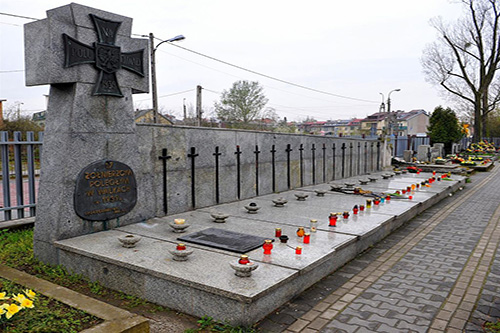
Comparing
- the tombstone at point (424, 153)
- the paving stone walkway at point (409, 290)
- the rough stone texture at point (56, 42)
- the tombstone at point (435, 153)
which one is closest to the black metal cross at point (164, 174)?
the rough stone texture at point (56, 42)

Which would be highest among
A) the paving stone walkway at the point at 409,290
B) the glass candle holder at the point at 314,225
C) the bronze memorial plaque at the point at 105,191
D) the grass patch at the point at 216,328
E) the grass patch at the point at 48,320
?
the bronze memorial plaque at the point at 105,191

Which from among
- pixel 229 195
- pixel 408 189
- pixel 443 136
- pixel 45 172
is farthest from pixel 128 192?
pixel 443 136

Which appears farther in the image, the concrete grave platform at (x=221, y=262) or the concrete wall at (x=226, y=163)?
the concrete wall at (x=226, y=163)

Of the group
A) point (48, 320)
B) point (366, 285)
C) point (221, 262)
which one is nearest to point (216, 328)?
point (221, 262)

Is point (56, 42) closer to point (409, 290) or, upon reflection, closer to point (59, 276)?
point (59, 276)

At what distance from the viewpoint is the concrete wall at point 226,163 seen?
6.59 meters

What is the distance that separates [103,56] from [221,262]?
3432 millimetres

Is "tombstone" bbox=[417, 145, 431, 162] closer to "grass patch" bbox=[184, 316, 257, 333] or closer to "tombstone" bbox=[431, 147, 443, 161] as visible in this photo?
"tombstone" bbox=[431, 147, 443, 161]

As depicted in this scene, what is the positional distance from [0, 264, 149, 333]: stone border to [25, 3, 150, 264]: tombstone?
113 centimetres

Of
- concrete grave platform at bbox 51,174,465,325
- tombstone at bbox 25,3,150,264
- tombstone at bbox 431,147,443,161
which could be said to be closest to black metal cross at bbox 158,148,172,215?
concrete grave platform at bbox 51,174,465,325

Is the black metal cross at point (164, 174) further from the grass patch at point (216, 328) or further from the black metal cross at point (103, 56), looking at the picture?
the grass patch at point (216, 328)

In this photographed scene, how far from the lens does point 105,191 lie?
217 inches

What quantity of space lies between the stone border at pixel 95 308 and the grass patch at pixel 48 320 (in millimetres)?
62

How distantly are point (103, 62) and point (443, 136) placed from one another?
105 feet
